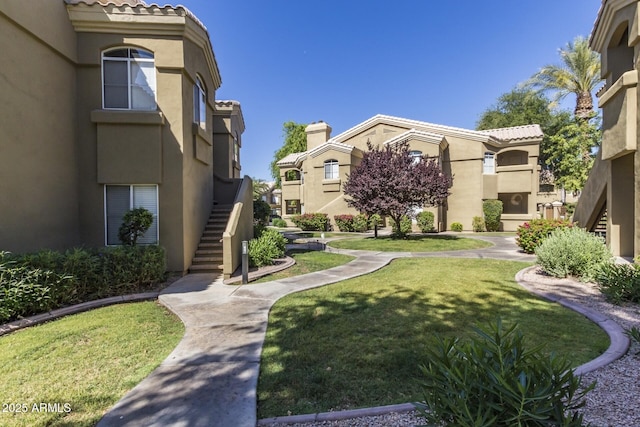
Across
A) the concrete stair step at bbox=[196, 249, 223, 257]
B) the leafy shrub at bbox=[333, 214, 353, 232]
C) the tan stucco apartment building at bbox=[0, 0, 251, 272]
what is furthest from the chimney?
the concrete stair step at bbox=[196, 249, 223, 257]

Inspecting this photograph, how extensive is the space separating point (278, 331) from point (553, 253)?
7.89 meters

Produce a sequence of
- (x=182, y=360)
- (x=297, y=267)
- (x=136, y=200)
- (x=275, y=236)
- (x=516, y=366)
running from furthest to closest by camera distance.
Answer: (x=275, y=236)
(x=297, y=267)
(x=136, y=200)
(x=182, y=360)
(x=516, y=366)

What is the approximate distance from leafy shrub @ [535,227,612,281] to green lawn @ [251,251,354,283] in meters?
6.21

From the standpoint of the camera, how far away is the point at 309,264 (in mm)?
11281

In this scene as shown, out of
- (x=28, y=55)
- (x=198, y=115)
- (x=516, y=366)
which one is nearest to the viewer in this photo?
(x=516, y=366)

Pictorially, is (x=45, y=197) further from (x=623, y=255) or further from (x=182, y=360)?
(x=623, y=255)

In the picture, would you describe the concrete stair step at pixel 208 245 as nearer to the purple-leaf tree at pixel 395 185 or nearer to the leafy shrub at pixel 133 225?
the leafy shrub at pixel 133 225

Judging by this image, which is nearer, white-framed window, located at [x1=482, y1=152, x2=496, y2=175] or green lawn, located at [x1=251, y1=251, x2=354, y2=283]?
green lawn, located at [x1=251, y1=251, x2=354, y2=283]

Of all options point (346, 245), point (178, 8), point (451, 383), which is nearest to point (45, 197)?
point (178, 8)

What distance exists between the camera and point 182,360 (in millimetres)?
4348

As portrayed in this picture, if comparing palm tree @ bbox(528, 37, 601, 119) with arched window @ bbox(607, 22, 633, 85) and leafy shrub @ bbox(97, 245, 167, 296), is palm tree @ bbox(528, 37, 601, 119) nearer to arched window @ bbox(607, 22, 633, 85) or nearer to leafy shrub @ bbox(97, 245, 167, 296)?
arched window @ bbox(607, 22, 633, 85)

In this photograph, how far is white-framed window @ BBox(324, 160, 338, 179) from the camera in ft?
91.8

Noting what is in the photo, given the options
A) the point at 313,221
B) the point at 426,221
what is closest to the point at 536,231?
the point at 426,221

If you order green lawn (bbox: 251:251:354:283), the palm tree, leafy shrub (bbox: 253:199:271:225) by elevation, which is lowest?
green lawn (bbox: 251:251:354:283)
